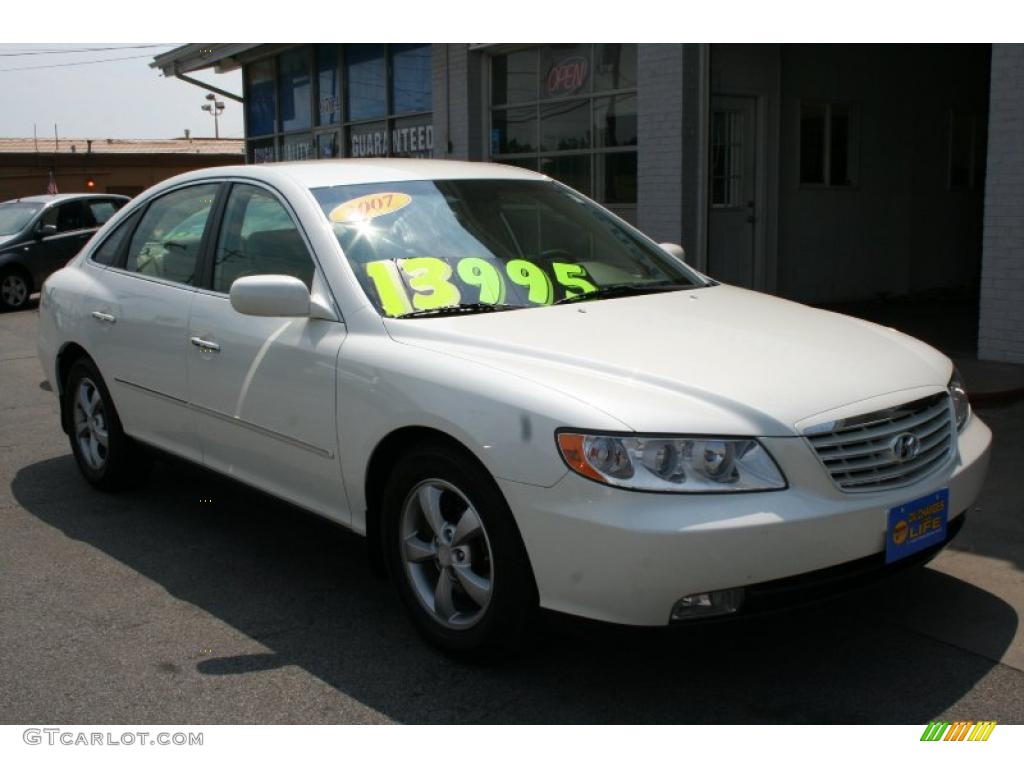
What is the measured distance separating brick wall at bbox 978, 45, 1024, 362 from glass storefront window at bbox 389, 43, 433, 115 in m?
8.41

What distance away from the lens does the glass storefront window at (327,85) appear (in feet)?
59.8

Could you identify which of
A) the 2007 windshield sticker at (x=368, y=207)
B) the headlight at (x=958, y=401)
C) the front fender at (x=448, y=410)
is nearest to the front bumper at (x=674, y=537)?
the front fender at (x=448, y=410)

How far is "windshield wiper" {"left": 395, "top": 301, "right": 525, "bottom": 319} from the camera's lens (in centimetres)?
422

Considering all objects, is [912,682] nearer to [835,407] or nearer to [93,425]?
[835,407]

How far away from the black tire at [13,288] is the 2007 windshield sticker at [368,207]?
Result: 1334 centimetres

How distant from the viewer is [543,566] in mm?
3457

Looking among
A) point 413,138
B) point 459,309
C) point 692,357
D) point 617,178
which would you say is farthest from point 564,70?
point 692,357

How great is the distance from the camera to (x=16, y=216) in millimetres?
17250

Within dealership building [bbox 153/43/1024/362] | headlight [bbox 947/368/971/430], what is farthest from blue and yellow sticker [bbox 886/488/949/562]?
dealership building [bbox 153/43/1024/362]

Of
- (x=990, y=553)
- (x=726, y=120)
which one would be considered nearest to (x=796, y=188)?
(x=726, y=120)

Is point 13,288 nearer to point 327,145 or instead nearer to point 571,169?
point 327,145

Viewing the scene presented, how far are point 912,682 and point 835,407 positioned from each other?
0.93m

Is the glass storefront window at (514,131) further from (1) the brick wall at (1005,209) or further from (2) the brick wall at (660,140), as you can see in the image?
(1) the brick wall at (1005,209)

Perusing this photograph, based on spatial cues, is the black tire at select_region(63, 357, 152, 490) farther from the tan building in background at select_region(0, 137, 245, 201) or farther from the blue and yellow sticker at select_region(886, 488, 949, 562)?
the tan building in background at select_region(0, 137, 245, 201)
